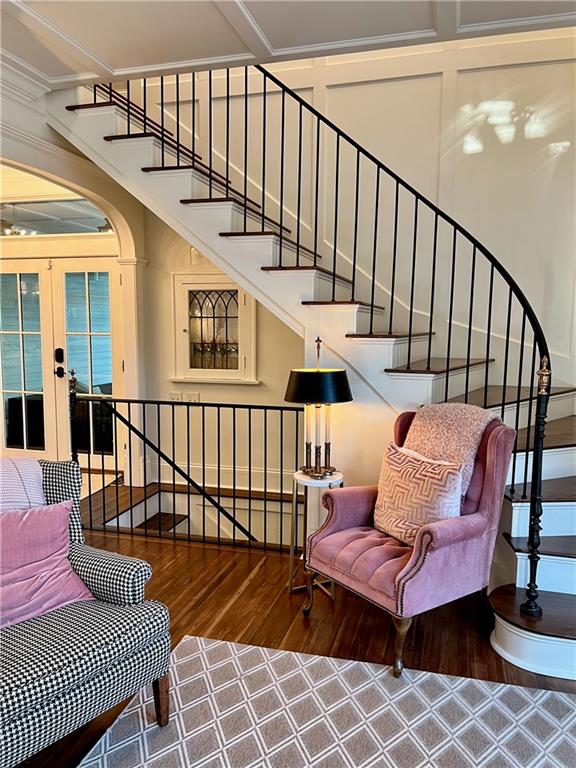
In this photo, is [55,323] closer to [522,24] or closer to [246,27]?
[246,27]

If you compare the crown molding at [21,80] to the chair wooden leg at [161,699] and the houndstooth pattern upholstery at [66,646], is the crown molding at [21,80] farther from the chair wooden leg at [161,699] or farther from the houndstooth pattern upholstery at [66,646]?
the chair wooden leg at [161,699]

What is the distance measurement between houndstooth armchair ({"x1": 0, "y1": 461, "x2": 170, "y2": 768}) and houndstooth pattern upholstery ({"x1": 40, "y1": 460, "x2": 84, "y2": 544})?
0.10 ft

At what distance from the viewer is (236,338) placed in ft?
15.7

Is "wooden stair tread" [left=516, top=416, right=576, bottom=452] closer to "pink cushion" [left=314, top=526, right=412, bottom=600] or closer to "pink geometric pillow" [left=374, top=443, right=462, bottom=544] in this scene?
"pink geometric pillow" [left=374, top=443, right=462, bottom=544]

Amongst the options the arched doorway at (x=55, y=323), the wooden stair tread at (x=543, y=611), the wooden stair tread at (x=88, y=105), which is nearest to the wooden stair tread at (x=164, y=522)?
the arched doorway at (x=55, y=323)

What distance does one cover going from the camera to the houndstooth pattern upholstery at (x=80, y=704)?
1530mm

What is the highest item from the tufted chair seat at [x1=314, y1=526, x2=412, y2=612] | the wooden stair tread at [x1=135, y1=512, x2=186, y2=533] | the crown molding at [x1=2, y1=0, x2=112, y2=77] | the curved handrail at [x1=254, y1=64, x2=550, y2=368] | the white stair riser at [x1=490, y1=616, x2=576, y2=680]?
the crown molding at [x1=2, y1=0, x2=112, y2=77]

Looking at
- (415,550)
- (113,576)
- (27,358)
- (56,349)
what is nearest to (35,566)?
(113,576)

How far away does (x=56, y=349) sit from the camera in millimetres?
5160

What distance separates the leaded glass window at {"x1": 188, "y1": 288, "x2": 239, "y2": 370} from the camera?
478cm

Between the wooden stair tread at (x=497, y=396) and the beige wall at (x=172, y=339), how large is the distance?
5.08 ft

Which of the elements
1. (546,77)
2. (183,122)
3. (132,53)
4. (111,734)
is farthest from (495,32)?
(111,734)

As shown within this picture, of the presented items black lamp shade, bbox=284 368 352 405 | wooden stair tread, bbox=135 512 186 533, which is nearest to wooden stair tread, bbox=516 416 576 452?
black lamp shade, bbox=284 368 352 405

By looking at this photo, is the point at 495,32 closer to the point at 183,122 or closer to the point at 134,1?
the point at 134,1
